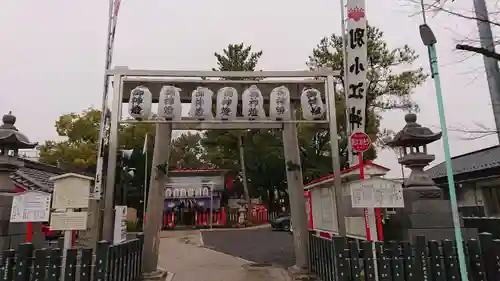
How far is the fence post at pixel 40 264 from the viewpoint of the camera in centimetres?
516

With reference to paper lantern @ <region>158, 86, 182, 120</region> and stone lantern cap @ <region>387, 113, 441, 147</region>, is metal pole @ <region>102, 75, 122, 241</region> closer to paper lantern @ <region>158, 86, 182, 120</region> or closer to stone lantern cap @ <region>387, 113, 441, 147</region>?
paper lantern @ <region>158, 86, 182, 120</region>

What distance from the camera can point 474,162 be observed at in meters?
15.6

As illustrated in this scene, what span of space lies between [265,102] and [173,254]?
24.3 feet

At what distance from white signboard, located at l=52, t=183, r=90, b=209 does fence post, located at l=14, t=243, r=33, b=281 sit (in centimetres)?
70

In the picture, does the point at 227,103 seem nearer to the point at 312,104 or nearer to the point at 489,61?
the point at 312,104

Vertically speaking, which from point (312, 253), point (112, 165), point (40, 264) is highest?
point (112, 165)

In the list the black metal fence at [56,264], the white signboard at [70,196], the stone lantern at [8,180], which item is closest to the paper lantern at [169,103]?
the stone lantern at [8,180]

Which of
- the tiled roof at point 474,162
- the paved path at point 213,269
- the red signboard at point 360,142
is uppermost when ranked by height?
the tiled roof at point 474,162

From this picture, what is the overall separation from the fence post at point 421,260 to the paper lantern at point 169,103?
5513 millimetres

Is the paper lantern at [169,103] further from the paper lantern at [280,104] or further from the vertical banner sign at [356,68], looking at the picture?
the vertical banner sign at [356,68]

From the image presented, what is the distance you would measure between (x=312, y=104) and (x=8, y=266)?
6.43 metres

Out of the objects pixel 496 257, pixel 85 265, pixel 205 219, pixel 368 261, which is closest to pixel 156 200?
pixel 85 265

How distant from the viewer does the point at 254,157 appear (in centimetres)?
3022

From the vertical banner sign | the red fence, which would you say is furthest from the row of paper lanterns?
the red fence
